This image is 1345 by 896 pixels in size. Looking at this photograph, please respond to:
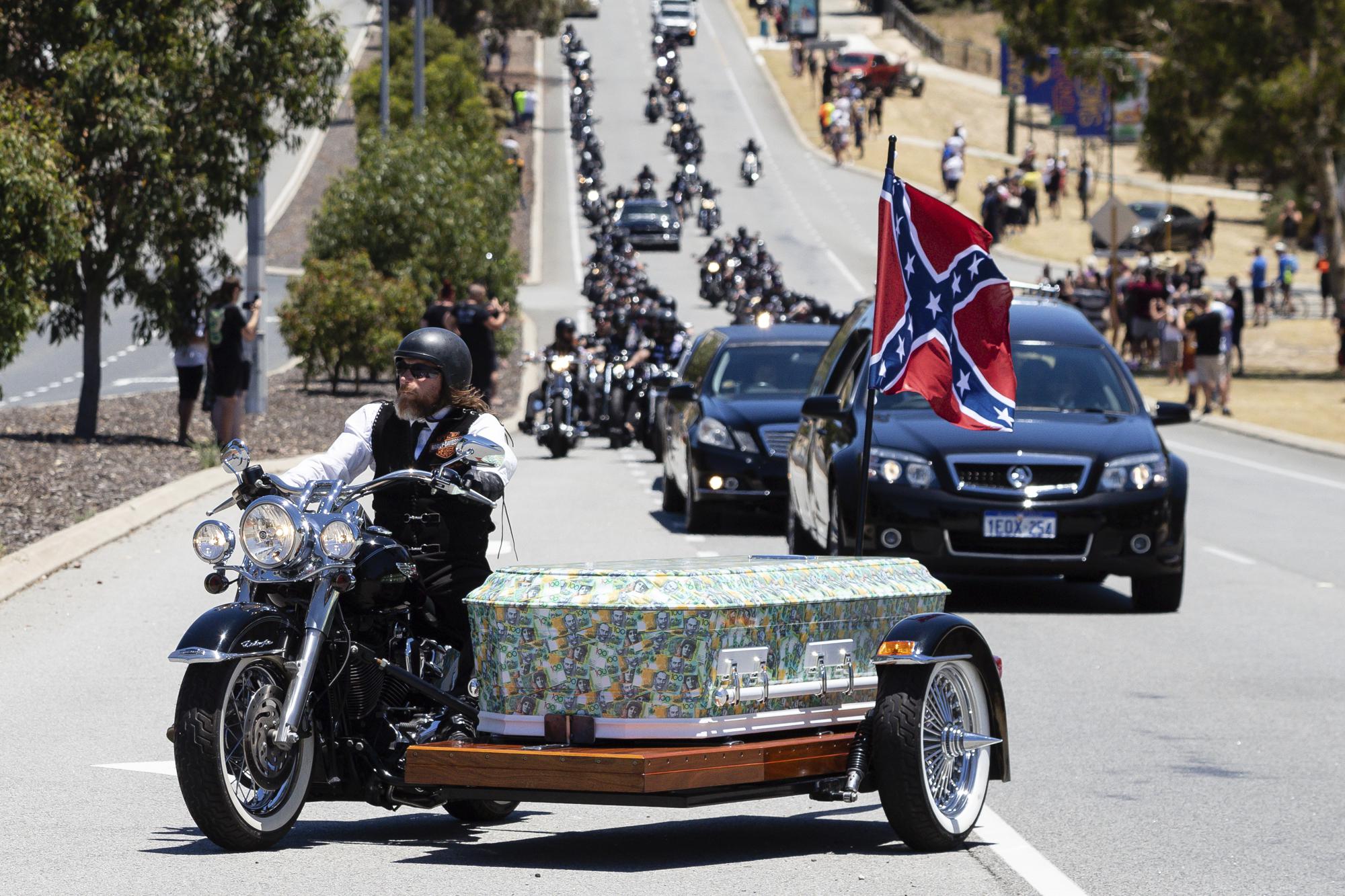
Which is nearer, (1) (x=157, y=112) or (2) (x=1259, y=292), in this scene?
(1) (x=157, y=112)

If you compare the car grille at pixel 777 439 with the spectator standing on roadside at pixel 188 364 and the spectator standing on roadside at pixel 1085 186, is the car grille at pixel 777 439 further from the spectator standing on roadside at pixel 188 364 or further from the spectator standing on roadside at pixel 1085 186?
the spectator standing on roadside at pixel 1085 186

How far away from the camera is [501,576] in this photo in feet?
22.2

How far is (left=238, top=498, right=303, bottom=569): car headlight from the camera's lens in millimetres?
6445

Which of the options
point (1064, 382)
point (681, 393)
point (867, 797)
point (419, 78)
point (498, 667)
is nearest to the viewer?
point (498, 667)

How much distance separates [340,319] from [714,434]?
49.8 ft

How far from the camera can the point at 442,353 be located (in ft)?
23.2

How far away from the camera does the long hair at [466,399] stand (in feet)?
23.5

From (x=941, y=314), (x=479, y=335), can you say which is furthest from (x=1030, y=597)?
(x=479, y=335)

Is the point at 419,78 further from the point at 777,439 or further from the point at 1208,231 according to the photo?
the point at 1208,231

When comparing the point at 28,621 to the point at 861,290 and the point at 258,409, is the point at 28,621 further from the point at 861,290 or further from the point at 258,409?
the point at 861,290

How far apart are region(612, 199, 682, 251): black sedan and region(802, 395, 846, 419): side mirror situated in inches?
1954

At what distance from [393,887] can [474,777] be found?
0.40 m

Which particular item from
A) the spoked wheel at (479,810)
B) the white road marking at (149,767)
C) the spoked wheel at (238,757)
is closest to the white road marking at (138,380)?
the white road marking at (149,767)

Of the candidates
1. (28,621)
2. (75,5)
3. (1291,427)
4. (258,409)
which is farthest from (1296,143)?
(28,621)
